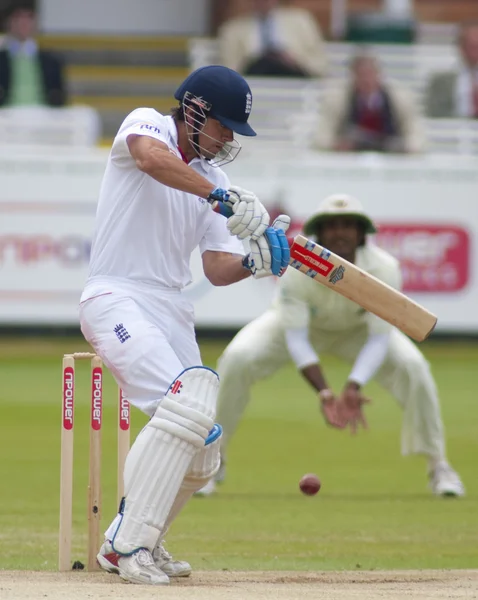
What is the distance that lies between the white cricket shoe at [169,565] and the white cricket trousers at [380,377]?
8.54ft

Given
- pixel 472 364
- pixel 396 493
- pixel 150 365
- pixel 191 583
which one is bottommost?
pixel 472 364

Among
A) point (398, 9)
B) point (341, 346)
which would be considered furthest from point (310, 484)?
point (398, 9)

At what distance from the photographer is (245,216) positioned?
499cm

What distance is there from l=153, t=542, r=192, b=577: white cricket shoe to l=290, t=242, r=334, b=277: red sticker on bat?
1160mm

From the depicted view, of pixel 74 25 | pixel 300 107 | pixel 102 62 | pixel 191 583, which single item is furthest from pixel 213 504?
pixel 74 25

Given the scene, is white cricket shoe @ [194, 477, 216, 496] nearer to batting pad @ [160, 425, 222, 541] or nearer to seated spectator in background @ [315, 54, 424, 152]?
batting pad @ [160, 425, 222, 541]

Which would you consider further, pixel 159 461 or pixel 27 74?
pixel 27 74

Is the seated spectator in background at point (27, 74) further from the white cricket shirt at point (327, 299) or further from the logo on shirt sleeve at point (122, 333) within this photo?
the logo on shirt sleeve at point (122, 333)

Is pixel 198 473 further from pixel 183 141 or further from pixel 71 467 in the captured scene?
pixel 183 141

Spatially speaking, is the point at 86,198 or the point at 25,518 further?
the point at 86,198

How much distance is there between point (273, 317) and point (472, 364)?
6.36m

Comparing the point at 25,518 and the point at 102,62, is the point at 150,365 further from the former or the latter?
the point at 102,62

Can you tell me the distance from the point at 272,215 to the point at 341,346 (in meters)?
6.08

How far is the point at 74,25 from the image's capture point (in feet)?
65.0
